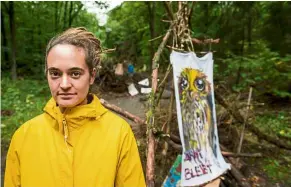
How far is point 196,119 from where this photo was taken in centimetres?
425

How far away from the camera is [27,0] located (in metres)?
15.4

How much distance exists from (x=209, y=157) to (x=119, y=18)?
722 inches

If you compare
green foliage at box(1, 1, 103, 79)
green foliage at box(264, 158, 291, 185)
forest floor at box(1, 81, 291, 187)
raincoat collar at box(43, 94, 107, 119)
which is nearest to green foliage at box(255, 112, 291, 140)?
forest floor at box(1, 81, 291, 187)

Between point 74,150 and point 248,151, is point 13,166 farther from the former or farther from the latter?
point 248,151

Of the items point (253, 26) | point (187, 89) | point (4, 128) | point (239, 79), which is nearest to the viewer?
point (187, 89)

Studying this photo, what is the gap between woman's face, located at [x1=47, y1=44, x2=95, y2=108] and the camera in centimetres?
137

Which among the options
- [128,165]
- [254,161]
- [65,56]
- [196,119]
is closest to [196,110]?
[196,119]

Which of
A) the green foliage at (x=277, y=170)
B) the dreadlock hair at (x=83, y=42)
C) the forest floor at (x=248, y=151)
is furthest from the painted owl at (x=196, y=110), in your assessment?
the dreadlock hair at (x=83, y=42)

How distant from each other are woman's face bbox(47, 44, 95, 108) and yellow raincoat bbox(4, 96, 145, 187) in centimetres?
6

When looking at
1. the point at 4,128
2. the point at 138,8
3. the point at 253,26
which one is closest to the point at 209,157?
the point at 4,128

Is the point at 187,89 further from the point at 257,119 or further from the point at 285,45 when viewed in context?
the point at 285,45

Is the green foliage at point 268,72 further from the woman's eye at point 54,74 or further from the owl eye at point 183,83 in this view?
Result: the woman's eye at point 54,74

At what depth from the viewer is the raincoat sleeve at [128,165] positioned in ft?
4.82

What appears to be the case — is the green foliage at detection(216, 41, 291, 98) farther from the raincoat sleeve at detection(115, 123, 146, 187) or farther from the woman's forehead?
the woman's forehead
